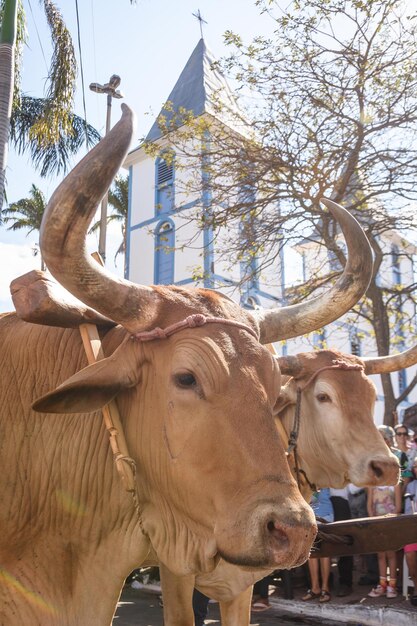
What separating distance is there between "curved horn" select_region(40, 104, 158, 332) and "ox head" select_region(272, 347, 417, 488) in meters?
2.82

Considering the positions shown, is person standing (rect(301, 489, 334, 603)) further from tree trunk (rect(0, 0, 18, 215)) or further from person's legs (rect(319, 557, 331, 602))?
tree trunk (rect(0, 0, 18, 215))

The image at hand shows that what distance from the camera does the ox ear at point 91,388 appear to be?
2.17m

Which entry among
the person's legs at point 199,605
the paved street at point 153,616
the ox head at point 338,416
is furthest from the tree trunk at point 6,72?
the person's legs at point 199,605

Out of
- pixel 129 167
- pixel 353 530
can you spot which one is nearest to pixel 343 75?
pixel 353 530

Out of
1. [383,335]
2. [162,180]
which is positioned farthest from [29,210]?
[383,335]

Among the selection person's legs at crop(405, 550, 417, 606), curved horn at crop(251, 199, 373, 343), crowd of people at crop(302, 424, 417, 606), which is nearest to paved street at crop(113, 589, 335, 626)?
crowd of people at crop(302, 424, 417, 606)

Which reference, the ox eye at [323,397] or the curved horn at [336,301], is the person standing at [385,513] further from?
the curved horn at [336,301]

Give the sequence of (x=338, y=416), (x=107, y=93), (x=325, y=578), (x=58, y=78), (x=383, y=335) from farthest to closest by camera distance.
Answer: (x=107, y=93)
(x=58, y=78)
(x=383, y=335)
(x=325, y=578)
(x=338, y=416)

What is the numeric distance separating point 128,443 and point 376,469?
8.80ft

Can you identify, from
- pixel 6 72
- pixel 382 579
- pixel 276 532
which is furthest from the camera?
pixel 6 72

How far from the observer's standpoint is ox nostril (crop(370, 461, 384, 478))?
4484mm

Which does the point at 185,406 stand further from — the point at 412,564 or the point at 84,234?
the point at 412,564

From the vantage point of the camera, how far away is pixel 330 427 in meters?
4.91

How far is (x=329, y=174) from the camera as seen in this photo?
10328mm
